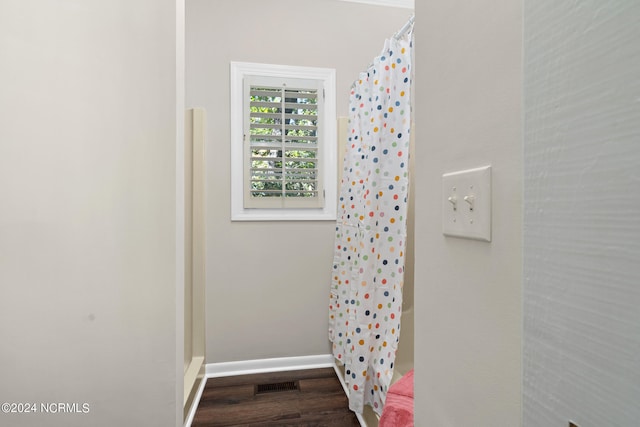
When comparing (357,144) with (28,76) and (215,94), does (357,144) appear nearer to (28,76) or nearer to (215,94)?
(215,94)

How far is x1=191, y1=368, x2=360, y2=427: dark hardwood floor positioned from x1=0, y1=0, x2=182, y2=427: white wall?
0.56 m

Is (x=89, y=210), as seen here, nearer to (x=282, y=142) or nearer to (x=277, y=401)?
(x=282, y=142)

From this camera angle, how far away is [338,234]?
6.93 ft

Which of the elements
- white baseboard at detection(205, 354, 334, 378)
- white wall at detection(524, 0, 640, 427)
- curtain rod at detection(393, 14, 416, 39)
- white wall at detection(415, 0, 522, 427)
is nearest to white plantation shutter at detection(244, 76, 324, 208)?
curtain rod at detection(393, 14, 416, 39)

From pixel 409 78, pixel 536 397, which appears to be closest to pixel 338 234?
pixel 409 78

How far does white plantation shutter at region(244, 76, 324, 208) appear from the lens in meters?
2.18

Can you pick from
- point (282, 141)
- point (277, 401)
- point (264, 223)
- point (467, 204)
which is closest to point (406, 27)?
point (282, 141)

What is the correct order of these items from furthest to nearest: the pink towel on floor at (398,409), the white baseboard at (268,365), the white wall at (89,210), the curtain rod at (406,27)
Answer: the white baseboard at (268,365) < the curtain rod at (406,27) < the white wall at (89,210) < the pink towel on floor at (398,409)

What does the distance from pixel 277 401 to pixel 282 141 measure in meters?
1.62

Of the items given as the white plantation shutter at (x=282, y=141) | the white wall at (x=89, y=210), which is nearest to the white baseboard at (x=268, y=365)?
the white wall at (x=89, y=210)

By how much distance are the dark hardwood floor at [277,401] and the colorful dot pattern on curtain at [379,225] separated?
243 mm

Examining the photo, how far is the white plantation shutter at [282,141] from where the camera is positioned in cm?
218

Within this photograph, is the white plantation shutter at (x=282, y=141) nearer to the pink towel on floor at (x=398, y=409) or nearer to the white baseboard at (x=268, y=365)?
the white baseboard at (x=268, y=365)

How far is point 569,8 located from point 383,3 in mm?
2419
